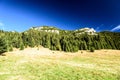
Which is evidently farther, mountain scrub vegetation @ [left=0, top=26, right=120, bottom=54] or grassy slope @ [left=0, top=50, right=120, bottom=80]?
mountain scrub vegetation @ [left=0, top=26, right=120, bottom=54]

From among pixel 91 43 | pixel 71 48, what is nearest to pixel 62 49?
pixel 71 48

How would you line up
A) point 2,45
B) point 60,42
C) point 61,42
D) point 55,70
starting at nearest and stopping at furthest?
point 55,70 → point 2,45 → point 61,42 → point 60,42

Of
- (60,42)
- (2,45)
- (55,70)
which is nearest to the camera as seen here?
(55,70)

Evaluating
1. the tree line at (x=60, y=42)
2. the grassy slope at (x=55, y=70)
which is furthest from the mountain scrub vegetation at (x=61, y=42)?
the grassy slope at (x=55, y=70)

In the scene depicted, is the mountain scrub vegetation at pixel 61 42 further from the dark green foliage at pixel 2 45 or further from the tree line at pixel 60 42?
the dark green foliage at pixel 2 45

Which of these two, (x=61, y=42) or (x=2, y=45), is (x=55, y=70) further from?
(x=61, y=42)

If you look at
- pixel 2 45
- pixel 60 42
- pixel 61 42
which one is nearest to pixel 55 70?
pixel 2 45

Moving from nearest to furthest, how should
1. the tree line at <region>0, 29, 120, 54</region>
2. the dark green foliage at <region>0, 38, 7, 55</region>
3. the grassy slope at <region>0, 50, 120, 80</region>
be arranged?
the grassy slope at <region>0, 50, 120, 80</region>
the dark green foliage at <region>0, 38, 7, 55</region>
the tree line at <region>0, 29, 120, 54</region>

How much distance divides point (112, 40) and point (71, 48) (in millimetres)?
39222

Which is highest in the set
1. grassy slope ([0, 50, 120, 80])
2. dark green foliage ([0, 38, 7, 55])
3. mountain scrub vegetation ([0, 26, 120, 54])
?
mountain scrub vegetation ([0, 26, 120, 54])

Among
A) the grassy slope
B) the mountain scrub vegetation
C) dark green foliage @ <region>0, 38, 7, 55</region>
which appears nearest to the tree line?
the mountain scrub vegetation

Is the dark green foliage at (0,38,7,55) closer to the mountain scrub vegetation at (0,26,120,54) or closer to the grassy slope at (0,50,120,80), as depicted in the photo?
the grassy slope at (0,50,120,80)

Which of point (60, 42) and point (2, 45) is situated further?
point (60, 42)

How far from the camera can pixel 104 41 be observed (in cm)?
10169
